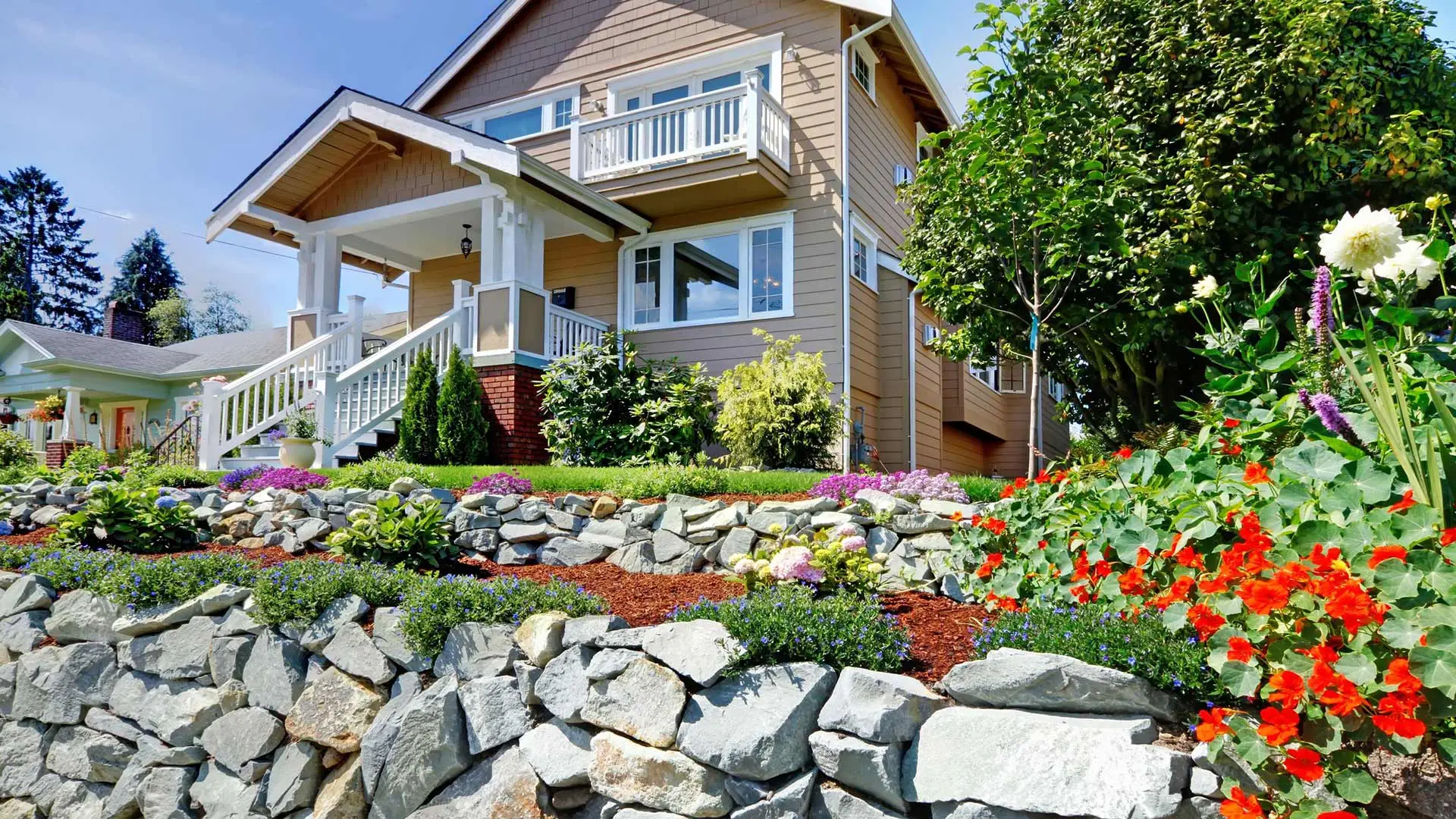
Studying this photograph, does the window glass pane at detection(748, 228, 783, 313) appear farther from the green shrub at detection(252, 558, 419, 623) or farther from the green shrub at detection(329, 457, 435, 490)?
the green shrub at detection(252, 558, 419, 623)

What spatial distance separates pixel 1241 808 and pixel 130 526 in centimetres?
677

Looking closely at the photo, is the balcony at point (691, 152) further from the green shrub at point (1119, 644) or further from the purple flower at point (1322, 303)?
the green shrub at point (1119, 644)

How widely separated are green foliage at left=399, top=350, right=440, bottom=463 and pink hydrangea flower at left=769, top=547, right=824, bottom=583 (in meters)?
5.81

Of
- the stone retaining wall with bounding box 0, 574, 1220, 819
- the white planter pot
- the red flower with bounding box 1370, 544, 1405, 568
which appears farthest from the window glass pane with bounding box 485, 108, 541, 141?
the red flower with bounding box 1370, 544, 1405, 568

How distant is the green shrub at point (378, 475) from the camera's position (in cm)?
707

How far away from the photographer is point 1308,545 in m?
2.47

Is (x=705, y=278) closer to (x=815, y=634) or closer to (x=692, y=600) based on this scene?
(x=692, y=600)

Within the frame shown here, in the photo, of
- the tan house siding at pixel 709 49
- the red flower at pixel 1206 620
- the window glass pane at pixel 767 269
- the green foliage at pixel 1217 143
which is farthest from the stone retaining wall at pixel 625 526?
the window glass pane at pixel 767 269

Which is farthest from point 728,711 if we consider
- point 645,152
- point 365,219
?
point 365,219

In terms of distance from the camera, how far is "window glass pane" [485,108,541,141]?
1228 cm

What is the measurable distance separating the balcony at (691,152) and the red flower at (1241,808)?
8245 mm

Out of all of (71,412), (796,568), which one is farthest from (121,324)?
(796,568)

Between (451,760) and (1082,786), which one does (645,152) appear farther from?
(1082,786)

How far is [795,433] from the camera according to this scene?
781cm
